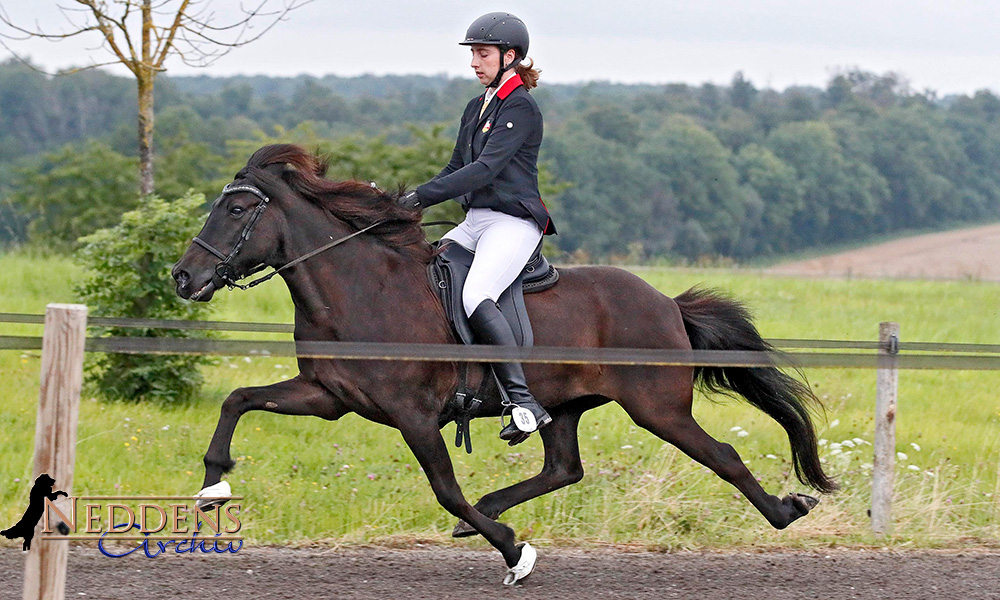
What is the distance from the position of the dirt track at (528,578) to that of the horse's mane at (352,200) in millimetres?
1586

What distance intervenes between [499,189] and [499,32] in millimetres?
748

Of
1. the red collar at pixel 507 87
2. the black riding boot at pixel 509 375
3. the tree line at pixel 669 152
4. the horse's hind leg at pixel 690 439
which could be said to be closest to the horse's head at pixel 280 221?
the black riding boot at pixel 509 375

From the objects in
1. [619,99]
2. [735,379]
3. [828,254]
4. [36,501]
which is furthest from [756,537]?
[619,99]

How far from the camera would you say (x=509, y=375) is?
200 inches

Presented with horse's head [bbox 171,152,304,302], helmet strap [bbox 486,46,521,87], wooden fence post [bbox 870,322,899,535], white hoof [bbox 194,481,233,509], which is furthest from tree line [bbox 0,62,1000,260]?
white hoof [bbox 194,481,233,509]

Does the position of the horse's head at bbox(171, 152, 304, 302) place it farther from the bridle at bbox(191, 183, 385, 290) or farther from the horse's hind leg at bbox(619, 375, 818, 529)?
the horse's hind leg at bbox(619, 375, 818, 529)

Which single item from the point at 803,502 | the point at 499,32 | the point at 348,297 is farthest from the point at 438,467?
the point at 499,32

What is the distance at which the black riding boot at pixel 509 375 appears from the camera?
16.5 feet

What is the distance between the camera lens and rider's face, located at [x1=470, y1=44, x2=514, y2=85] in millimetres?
5281

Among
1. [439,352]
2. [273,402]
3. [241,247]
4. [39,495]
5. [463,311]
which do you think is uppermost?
[241,247]

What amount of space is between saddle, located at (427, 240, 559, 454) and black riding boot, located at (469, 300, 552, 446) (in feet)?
0.20

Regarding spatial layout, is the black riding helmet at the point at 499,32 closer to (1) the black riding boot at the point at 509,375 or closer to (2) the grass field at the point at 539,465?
(1) the black riding boot at the point at 509,375

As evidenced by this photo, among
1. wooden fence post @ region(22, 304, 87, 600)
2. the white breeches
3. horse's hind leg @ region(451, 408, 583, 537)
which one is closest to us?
wooden fence post @ region(22, 304, 87, 600)

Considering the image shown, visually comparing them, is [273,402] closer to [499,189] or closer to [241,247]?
[241,247]
